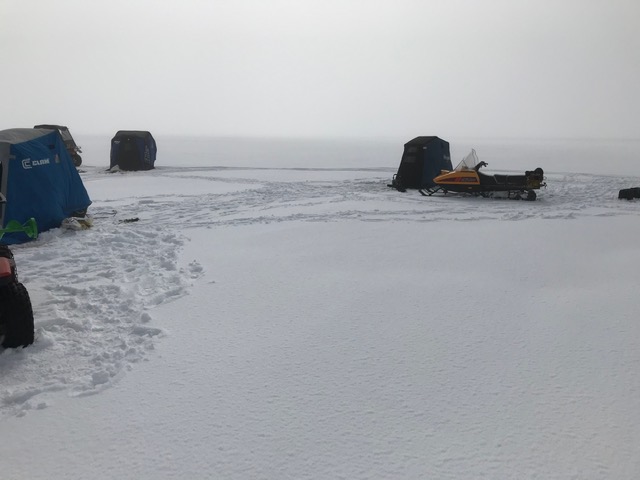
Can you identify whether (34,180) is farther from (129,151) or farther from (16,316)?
(129,151)

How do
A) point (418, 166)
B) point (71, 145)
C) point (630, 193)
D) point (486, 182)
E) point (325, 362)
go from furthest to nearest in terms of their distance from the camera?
1. point (71, 145)
2. point (418, 166)
3. point (486, 182)
4. point (630, 193)
5. point (325, 362)

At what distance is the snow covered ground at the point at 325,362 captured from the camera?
2.15 metres

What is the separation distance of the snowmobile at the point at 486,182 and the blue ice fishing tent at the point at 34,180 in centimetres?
904

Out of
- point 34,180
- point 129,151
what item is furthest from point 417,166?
point 129,151

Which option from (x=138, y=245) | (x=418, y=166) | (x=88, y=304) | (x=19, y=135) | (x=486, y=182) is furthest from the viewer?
(x=418, y=166)

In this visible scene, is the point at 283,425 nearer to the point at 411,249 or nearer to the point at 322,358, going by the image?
the point at 322,358

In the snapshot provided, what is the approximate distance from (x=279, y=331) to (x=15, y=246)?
504 cm

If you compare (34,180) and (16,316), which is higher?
(34,180)

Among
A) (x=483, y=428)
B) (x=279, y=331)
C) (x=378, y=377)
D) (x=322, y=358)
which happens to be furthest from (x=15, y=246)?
(x=483, y=428)

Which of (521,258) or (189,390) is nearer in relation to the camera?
(189,390)

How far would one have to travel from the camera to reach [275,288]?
469 centimetres

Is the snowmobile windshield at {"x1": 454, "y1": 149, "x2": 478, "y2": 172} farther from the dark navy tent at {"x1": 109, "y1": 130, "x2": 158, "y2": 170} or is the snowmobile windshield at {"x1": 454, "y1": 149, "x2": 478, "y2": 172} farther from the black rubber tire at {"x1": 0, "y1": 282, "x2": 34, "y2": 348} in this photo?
the dark navy tent at {"x1": 109, "y1": 130, "x2": 158, "y2": 170}

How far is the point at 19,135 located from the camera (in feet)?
23.9

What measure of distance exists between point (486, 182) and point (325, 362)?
1038 cm
